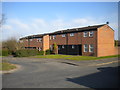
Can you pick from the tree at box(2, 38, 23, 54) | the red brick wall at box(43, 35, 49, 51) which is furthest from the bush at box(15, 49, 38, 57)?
the tree at box(2, 38, 23, 54)

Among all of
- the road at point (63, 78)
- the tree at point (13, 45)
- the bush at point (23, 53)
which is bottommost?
the road at point (63, 78)

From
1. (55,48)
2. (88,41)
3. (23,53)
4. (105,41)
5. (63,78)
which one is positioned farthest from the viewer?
(55,48)

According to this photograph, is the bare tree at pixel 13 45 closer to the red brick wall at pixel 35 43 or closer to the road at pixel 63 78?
the red brick wall at pixel 35 43

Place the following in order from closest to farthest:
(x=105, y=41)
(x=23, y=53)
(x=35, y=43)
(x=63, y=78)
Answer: (x=63, y=78) < (x=105, y=41) < (x=23, y=53) < (x=35, y=43)

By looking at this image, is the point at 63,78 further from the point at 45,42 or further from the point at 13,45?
the point at 13,45

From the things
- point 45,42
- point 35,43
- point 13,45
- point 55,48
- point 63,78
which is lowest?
point 63,78

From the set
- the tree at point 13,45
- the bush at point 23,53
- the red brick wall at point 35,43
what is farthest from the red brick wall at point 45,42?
the tree at point 13,45

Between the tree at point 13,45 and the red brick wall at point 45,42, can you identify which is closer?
the red brick wall at point 45,42

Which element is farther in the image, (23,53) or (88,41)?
(23,53)

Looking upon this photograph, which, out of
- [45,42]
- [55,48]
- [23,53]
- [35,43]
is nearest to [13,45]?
[35,43]

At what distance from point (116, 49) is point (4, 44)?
3299 centimetres

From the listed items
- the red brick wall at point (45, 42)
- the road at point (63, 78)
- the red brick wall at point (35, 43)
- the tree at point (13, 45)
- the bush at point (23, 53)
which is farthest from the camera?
the red brick wall at point (35, 43)

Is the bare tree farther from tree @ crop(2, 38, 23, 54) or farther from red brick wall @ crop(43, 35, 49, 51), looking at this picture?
red brick wall @ crop(43, 35, 49, 51)

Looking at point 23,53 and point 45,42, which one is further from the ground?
point 45,42
